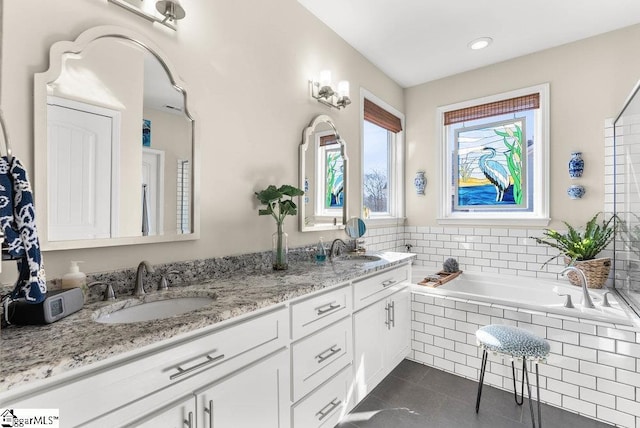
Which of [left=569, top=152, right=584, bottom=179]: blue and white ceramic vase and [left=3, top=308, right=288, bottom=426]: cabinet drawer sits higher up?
[left=569, top=152, right=584, bottom=179]: blue and white ceramic vase

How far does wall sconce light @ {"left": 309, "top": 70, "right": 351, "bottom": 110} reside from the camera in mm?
2361

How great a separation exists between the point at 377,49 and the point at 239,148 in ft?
6.00

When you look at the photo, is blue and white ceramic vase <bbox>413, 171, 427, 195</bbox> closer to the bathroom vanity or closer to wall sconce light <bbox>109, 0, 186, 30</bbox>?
the bathroom vanity

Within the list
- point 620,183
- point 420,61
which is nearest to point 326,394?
point 620,183

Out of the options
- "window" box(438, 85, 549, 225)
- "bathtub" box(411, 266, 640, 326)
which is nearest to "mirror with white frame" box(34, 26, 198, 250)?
"bathtub" box(411, 266, 640, 326)

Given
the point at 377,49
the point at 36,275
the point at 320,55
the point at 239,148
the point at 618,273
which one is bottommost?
the point at 618,273

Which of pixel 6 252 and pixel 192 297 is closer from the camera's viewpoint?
pixel 6 252

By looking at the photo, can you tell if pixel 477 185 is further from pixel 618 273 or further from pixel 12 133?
pixel 12 133

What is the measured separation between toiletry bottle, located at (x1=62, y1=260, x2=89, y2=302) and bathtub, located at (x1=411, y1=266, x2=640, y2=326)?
229 cm

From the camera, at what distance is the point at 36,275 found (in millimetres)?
842

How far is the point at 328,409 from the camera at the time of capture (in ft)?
5.37

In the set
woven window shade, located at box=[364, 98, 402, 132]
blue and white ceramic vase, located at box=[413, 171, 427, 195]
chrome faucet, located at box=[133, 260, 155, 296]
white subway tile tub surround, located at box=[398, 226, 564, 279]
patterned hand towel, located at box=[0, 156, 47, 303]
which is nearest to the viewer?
patterned hand towel, located at box=[0, 156, 47, 303]

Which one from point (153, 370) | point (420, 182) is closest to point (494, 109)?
point (420, 182)

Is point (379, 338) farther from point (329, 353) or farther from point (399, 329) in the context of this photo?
point (329, 353)
